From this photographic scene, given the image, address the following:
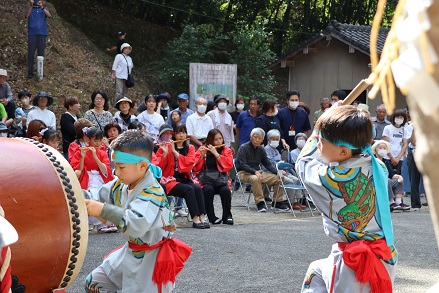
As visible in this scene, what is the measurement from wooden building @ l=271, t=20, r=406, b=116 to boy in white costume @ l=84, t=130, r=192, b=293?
15.2 metres

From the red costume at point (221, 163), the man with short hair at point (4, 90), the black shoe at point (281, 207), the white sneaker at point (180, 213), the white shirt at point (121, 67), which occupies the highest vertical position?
the white shirt at point (121, 67)

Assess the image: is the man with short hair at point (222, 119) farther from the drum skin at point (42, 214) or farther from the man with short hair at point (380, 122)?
the drum skin at point (42, 214)

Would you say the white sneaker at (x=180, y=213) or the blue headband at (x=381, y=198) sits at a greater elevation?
the blue headband at (x=381, y=198)

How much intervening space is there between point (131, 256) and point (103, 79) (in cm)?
1314

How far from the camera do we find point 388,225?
3984 mm

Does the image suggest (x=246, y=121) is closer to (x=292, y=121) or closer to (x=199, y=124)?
(x=292, y=121)

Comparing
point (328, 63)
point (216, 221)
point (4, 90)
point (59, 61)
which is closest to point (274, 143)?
point (216, 221)

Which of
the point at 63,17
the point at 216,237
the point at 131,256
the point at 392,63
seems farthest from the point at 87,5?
the point at 392,63

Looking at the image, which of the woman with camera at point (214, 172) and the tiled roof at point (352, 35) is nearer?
the woman with camera at point (214, 172)

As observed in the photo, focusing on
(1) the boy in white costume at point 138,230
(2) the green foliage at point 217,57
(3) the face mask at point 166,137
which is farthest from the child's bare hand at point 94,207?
(2) the green foliage at point 217,57

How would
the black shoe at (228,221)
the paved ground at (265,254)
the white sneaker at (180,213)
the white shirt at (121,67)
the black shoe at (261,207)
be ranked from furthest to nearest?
the white shirt at (121,67), the black shoe at (261,207), the white sneaker at (180,213), the black shoe at (228,221), the paved ground at (265,254)

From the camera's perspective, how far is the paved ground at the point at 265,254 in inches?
246

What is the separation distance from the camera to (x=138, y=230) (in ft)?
13.9

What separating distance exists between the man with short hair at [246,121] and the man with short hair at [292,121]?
0.53 metres
